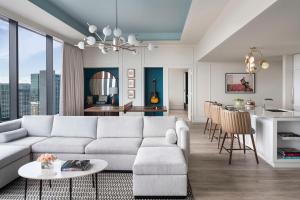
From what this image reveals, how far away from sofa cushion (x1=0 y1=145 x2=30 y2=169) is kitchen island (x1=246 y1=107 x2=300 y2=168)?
382 cm

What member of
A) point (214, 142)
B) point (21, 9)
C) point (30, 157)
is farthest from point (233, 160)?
point (21, 9)

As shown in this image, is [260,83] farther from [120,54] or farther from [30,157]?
[30,157]

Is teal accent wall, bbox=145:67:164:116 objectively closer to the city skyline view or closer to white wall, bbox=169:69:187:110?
the city skyline view

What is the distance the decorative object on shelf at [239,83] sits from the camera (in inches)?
363

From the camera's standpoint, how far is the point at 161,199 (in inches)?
120

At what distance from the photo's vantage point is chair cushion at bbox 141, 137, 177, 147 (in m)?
3.94

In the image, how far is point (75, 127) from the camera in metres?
4.56

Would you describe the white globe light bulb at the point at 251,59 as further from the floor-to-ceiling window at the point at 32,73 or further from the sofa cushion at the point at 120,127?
the floor-to-ceiling window at the point at 32,73

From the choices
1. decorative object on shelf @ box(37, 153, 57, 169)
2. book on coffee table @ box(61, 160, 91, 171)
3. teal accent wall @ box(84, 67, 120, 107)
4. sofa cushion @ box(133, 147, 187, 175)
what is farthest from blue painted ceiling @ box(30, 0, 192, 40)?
sofa cushion @ box(133, 147, 187, 175)

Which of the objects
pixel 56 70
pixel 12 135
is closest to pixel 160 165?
pixel 12 135

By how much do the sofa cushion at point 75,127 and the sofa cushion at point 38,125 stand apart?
11 cm

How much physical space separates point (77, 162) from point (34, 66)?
4300 mm

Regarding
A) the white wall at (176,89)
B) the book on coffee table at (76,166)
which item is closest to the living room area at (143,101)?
the book on coffee table at (76,166)

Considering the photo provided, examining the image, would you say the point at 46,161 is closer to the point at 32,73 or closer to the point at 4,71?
the point at 4,71
